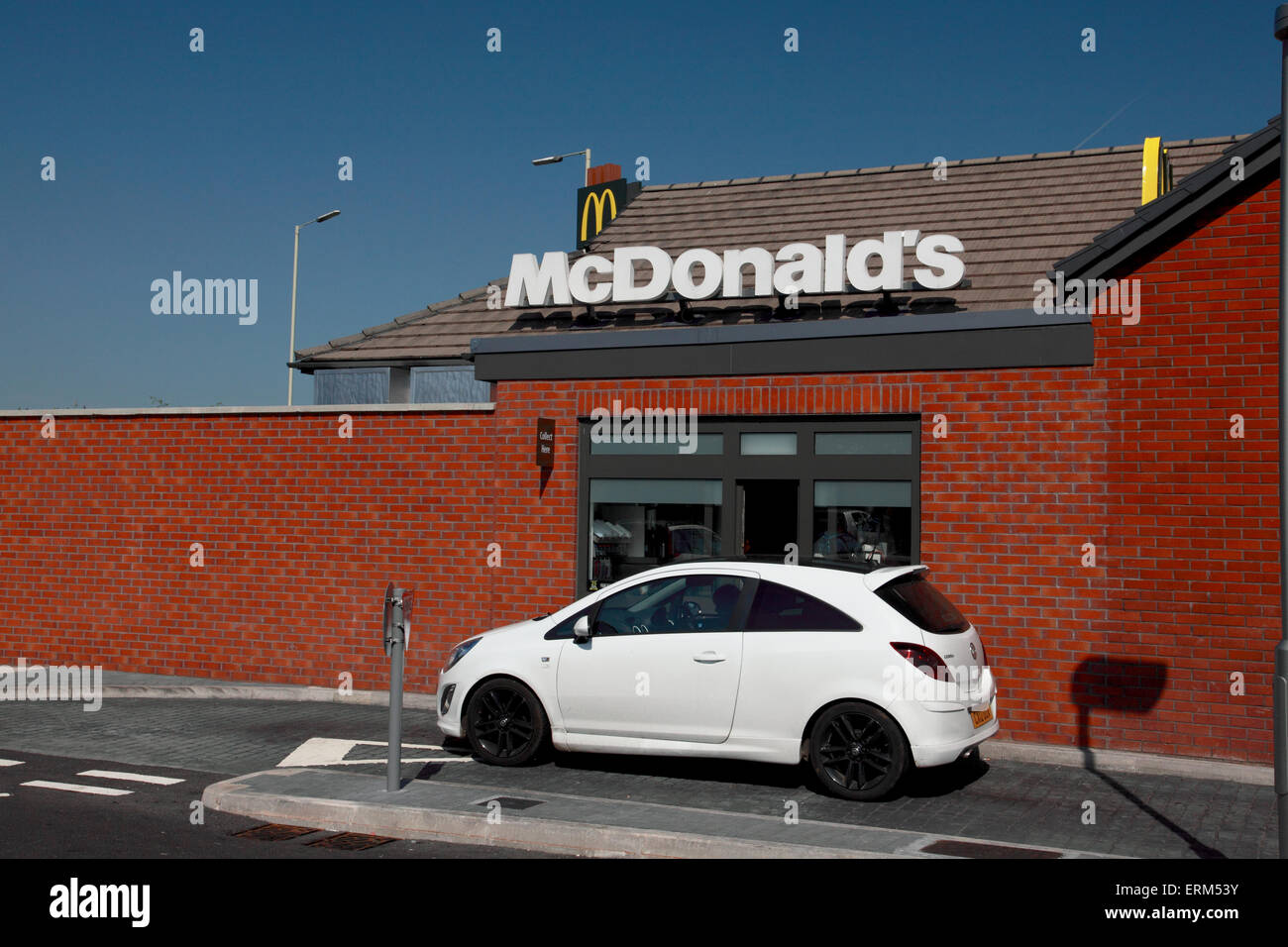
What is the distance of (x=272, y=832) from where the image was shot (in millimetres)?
8016

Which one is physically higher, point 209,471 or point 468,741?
point 209,471

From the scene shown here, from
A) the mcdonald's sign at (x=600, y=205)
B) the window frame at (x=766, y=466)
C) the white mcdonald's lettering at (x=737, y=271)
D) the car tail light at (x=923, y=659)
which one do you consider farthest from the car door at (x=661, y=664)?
the mcdonald's sign at (x=600, y=205)

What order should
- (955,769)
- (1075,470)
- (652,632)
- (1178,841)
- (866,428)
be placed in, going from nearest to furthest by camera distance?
(1178,841) < (652,632) < (955,769) < (1075,470) < (866,428)

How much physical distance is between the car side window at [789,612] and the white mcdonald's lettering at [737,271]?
13.6 ft

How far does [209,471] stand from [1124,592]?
34.5 feet

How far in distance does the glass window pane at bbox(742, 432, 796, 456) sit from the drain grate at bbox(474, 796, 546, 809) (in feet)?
16.6

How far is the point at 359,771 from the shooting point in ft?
31.6

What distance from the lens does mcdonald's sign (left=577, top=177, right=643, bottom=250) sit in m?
18.4

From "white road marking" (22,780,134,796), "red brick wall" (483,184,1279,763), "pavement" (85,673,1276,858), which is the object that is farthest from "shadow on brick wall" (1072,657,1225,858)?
"white road marking" (22,780,134,796)

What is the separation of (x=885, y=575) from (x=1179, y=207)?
4.39 m

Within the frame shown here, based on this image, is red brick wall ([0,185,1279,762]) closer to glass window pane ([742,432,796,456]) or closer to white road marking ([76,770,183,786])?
glass window pane ([742,432,796,456])

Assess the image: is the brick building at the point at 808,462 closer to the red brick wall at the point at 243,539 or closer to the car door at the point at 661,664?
the red brick wall at the point at 243,539
